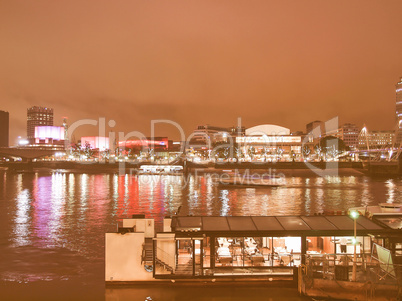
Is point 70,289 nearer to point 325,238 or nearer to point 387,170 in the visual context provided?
point 325,238

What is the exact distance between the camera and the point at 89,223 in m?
18.1

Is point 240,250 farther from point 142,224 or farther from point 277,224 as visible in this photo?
point 142,224

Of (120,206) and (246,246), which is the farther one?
(120,206)

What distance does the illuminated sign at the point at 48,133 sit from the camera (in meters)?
137

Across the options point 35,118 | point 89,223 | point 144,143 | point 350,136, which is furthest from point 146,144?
point 89,223

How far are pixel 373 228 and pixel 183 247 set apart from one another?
14.8 feet

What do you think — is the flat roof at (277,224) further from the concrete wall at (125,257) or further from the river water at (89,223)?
the river water at (89,223)

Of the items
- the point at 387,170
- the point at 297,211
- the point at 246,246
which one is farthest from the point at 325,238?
the point at 387,170

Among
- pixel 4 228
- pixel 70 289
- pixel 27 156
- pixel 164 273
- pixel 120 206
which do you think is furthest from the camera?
pixel 27 156

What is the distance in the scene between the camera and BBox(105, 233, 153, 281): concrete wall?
8359mm

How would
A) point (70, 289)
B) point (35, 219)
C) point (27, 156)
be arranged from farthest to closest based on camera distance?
point (27, 156) → point (35, 219) → point (70, 289)

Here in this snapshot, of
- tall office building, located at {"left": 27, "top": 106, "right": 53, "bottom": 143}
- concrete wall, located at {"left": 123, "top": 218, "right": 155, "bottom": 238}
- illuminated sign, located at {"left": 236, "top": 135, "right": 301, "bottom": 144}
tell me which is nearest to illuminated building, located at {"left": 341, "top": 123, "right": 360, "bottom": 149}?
illuminated sign, located at {"left": 236, "top": 135, "right": 301, "bottom": 144}

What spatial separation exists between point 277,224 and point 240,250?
108cm

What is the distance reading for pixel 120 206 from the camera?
23.7m
